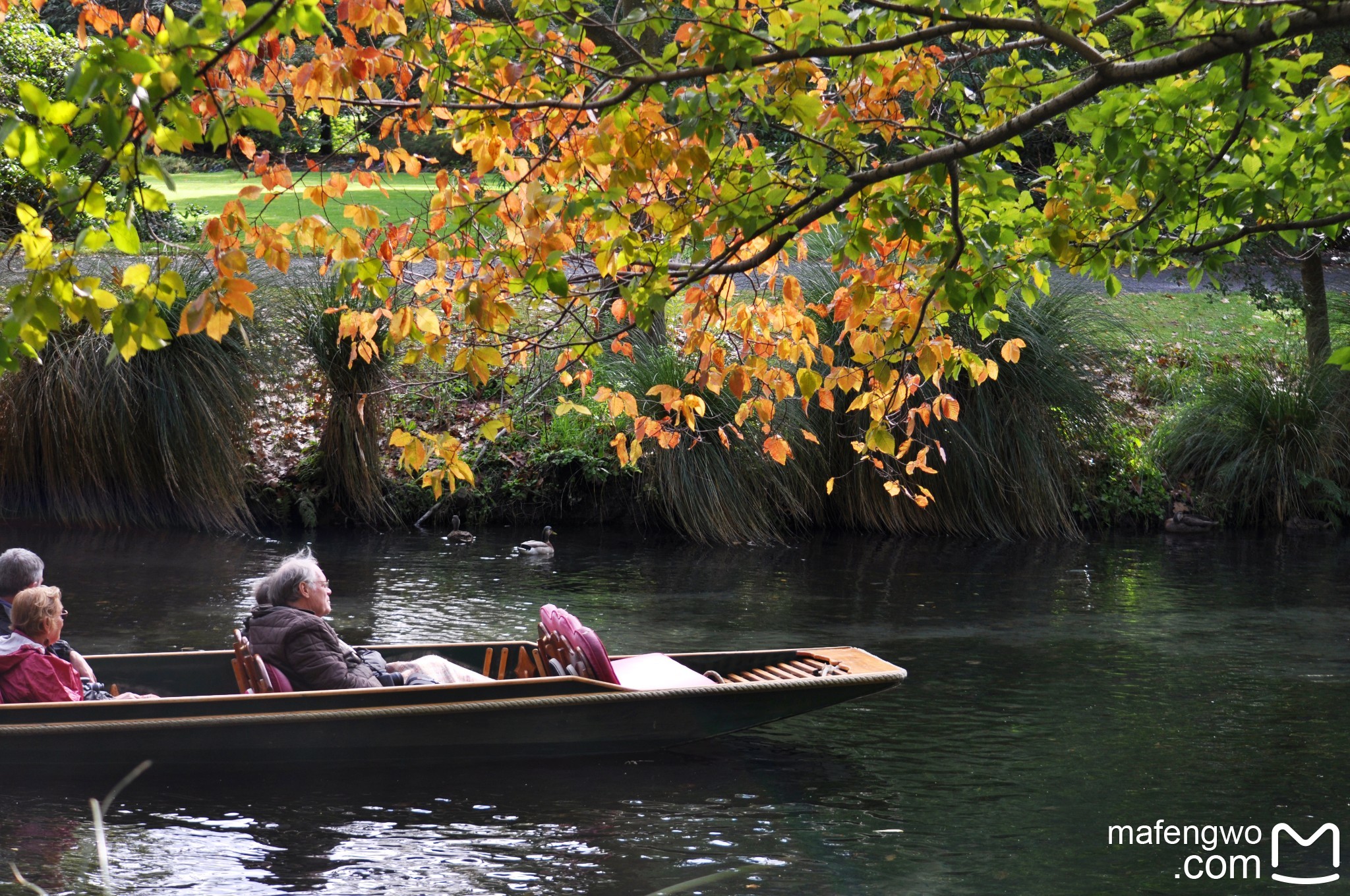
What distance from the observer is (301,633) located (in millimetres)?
6852

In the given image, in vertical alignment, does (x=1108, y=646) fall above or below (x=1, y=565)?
below

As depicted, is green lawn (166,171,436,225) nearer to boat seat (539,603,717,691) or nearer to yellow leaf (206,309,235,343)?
boat seat (539,603,717,691)

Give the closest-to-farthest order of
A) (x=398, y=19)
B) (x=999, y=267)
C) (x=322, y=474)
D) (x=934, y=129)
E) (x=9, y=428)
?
(x=934, y=129), (x=398, y=19), (x=999, y=267), (x=9, y=428), (x=322, y=474)

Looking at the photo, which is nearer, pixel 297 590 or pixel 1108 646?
pixel 297 590

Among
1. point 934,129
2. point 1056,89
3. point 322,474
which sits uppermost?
point 1056,89

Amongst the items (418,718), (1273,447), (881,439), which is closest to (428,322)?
(881,439)

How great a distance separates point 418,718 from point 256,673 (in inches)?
33.5

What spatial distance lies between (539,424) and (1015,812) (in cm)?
1029

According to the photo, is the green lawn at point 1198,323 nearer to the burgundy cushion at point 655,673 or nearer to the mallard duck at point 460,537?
the mallard duck at point 460,537

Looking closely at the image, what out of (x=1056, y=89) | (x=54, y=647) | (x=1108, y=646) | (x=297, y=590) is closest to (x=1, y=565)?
(x=54, y=647)

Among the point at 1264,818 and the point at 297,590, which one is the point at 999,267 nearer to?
the point at 1264,818

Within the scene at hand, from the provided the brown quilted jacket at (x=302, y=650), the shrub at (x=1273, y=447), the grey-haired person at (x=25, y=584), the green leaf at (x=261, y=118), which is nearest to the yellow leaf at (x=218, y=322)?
the green leaf at (x=261, y=118)

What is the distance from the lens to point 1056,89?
19.3 ft

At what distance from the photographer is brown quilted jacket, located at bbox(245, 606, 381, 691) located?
6.85m
